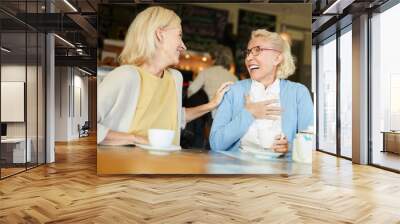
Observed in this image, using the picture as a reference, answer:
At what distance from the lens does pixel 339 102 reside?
29.4 ft

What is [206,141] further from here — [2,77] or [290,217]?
[2,77]

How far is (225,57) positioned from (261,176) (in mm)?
1868

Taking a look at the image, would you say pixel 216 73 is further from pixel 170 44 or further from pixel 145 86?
pixel 145 86

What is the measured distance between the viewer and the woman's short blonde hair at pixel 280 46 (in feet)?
19.7

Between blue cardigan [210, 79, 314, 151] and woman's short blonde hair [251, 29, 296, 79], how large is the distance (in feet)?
0.48

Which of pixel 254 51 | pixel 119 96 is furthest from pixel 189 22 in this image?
pixel 119 96

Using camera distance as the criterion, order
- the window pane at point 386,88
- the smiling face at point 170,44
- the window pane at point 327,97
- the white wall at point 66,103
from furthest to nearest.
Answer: the white wall at point 66,103
the window pane at point 327,97
the window pane at point 386,88
the smiling face at point 170,44

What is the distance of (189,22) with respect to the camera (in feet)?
19.5

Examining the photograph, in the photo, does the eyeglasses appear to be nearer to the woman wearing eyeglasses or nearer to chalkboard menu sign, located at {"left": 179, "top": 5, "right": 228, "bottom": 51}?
the woman wearing eyeglasses

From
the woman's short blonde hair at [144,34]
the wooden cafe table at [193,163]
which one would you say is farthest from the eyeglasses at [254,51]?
the wooden cafe table at [193,163]

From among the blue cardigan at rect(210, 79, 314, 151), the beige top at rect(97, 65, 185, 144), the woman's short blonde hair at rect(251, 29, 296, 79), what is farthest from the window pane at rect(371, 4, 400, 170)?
the beige top at rect(97, 65, 185, 144)

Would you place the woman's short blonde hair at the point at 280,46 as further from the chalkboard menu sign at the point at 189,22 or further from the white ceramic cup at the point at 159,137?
the white ceramic cup at the point at 159,137

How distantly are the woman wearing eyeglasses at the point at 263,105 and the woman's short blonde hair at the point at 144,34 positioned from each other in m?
1.28

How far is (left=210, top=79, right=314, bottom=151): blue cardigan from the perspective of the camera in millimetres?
5949
